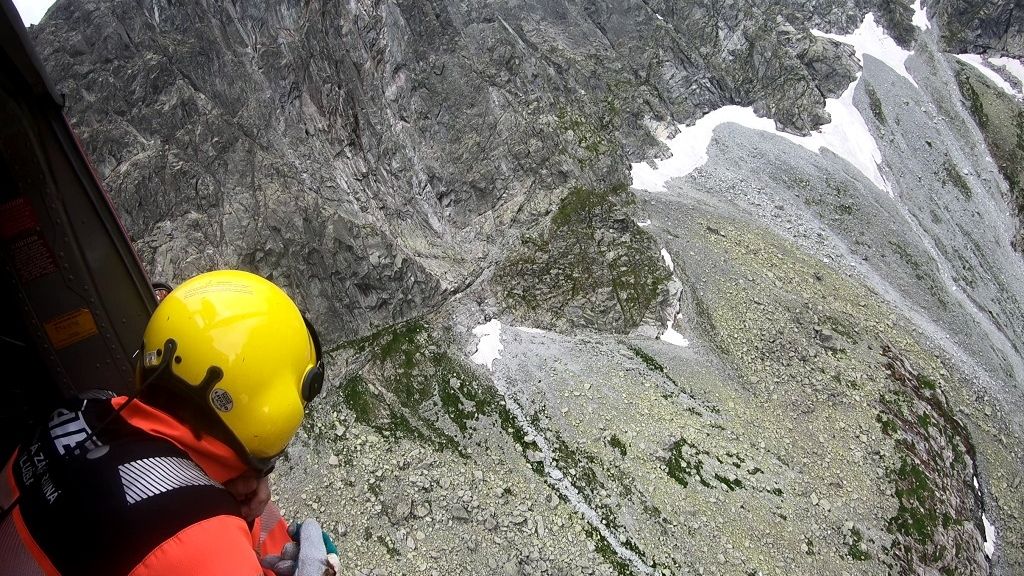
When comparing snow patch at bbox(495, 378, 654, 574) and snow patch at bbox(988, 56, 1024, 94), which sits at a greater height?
snow patch at bbox(988, 56, 1024, 94)

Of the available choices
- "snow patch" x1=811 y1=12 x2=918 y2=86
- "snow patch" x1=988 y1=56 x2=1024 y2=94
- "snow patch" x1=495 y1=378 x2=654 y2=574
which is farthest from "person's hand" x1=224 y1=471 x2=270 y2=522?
"snow patch" x1=988 y1=56 x2=1024 y2=94

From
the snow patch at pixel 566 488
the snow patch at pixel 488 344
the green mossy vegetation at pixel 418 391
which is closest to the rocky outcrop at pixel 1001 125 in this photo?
the snow patch at pixel 488 344

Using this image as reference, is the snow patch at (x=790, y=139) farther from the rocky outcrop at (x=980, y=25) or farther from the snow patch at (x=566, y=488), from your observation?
the snow patch at (x=566, y=488)

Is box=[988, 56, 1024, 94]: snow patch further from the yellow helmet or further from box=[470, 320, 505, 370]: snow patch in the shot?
the yellow helmet

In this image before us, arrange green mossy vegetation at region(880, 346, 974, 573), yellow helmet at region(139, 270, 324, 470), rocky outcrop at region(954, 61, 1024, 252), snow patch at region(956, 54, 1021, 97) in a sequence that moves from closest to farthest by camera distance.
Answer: yellow helmet at region(139, 270, 324, 470) → green mossy vegetation at region(880, 346, 974, 573) → rocky outcrop at region(954, 61, 1024, 252) → snow patch at region(956, 54, 1021, 97)

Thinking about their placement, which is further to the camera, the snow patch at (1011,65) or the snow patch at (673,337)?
the snow patch at (1011,65)

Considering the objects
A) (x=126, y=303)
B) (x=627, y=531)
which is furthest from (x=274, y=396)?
(x=627, y=531)
